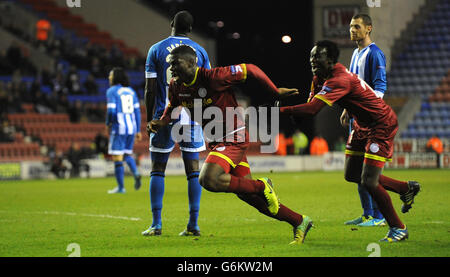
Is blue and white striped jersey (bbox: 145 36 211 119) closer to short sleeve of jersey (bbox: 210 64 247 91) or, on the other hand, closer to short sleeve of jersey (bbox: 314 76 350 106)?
short sleeve of jersey (bbox: 210 64 247 91)

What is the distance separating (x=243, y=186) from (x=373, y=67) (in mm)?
2730

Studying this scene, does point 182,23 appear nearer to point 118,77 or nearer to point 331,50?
point 331,50

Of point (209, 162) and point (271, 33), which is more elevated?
point (271, 33)

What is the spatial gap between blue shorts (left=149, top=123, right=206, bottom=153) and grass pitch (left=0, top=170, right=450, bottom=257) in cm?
96

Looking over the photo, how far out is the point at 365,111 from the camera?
7.07 metres

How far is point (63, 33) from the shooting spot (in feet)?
109

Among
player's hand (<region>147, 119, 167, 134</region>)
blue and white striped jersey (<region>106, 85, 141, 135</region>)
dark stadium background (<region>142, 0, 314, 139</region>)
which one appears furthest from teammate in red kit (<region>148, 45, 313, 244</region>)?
dark stadium background (<region>142, 0, 314, 139</region>)

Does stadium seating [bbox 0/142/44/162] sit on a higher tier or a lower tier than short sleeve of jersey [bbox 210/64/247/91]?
lower

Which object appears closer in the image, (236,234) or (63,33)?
(236,234)

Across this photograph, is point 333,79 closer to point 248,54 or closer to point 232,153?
point 232,153

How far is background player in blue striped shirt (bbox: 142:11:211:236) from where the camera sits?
26.0 feet

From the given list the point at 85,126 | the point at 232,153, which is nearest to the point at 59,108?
the point at 85,126

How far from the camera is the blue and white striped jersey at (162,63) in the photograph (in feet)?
26.2

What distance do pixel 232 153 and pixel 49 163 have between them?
693 inches
